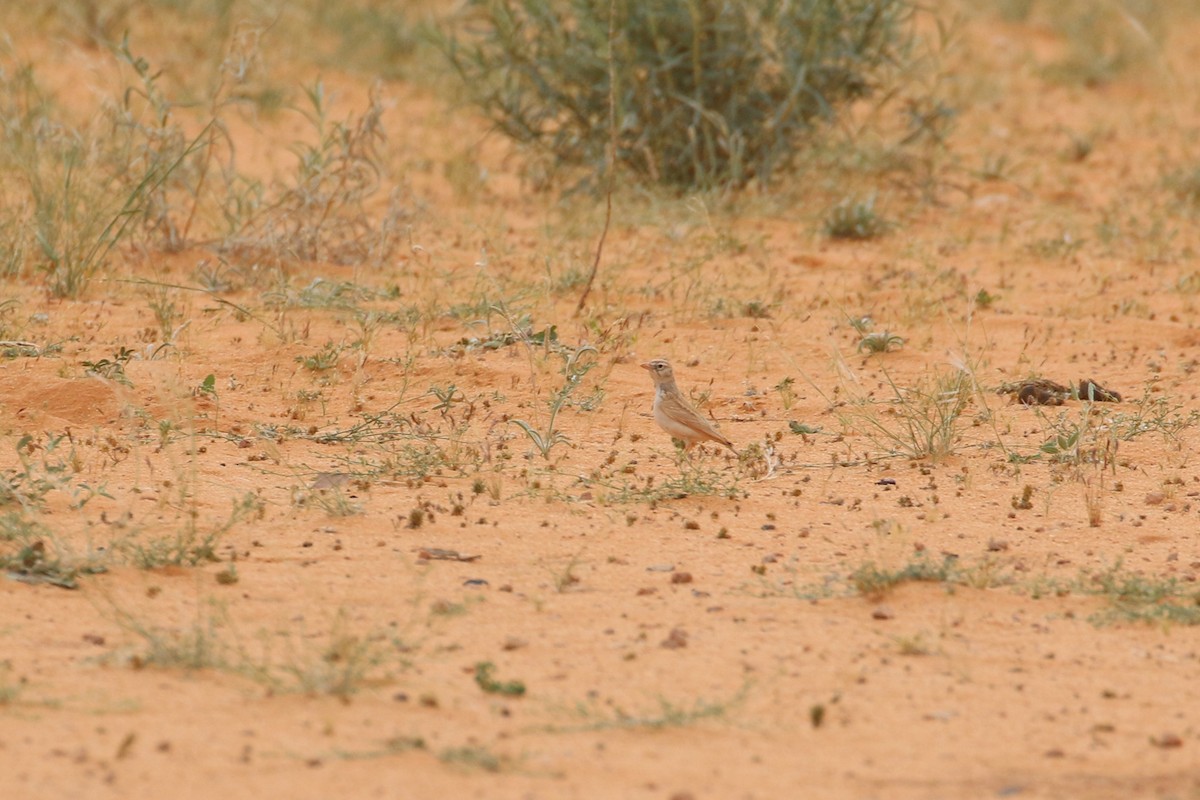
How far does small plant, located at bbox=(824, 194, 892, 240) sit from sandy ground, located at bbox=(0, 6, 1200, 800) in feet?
0.32

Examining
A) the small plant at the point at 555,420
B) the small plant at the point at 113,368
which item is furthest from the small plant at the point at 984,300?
the small plant at the point at 113,368

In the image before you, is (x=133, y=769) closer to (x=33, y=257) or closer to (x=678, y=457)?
(x=678, y=457)

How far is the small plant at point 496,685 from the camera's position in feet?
11.1

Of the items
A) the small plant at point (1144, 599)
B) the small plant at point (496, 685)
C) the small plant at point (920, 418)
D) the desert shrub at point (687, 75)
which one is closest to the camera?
the small plant at point (496, 685)

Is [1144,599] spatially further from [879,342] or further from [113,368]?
[113,368]

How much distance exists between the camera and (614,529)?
15.0 feet

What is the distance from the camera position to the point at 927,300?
748 centimetres

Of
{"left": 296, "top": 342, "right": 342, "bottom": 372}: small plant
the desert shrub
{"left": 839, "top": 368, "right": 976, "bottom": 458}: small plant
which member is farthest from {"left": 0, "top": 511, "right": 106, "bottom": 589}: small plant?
the desert shrub

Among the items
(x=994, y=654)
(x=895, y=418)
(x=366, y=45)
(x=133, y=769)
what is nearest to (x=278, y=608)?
(x=133, y=769)

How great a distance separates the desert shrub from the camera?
9109mm

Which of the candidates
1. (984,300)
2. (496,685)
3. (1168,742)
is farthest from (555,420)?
(1168,742)

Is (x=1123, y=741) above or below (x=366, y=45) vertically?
below

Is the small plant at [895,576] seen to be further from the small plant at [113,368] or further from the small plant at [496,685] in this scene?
the small plant at [113,368]

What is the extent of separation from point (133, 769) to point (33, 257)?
4768mm
